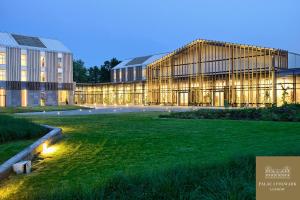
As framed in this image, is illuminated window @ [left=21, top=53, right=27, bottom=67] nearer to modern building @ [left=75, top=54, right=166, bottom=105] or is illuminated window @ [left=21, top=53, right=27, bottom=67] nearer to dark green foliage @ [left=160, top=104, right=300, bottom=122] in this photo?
modern building @ [left=75, top=54, right=166, bottom=105]

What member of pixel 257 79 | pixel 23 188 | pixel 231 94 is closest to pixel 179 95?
pixel 231 94

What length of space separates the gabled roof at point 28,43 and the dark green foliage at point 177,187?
186 feet

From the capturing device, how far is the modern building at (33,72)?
57.4 m

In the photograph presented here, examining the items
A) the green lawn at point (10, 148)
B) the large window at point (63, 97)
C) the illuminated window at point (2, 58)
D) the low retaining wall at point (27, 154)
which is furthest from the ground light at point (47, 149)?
the large window at point (63, 97)

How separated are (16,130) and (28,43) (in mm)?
52332

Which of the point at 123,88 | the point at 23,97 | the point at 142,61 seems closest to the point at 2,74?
the point at 23,97

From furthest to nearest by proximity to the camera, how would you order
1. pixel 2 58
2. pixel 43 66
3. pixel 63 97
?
1. pixel 63 97
2. pixel 43 66
3. pixel 2 58

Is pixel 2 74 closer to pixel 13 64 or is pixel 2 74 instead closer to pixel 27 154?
pixel 13 64

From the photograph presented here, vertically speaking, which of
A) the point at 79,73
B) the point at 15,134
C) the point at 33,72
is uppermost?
the point at 79,73

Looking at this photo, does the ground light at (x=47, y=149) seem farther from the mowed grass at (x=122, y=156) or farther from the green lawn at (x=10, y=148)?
the green lawn at (x=10, y=148)

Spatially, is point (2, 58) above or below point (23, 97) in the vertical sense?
above

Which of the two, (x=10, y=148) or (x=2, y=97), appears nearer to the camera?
(x=10, y=148)

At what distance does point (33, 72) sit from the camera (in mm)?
60312

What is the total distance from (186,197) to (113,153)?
4749 mm
